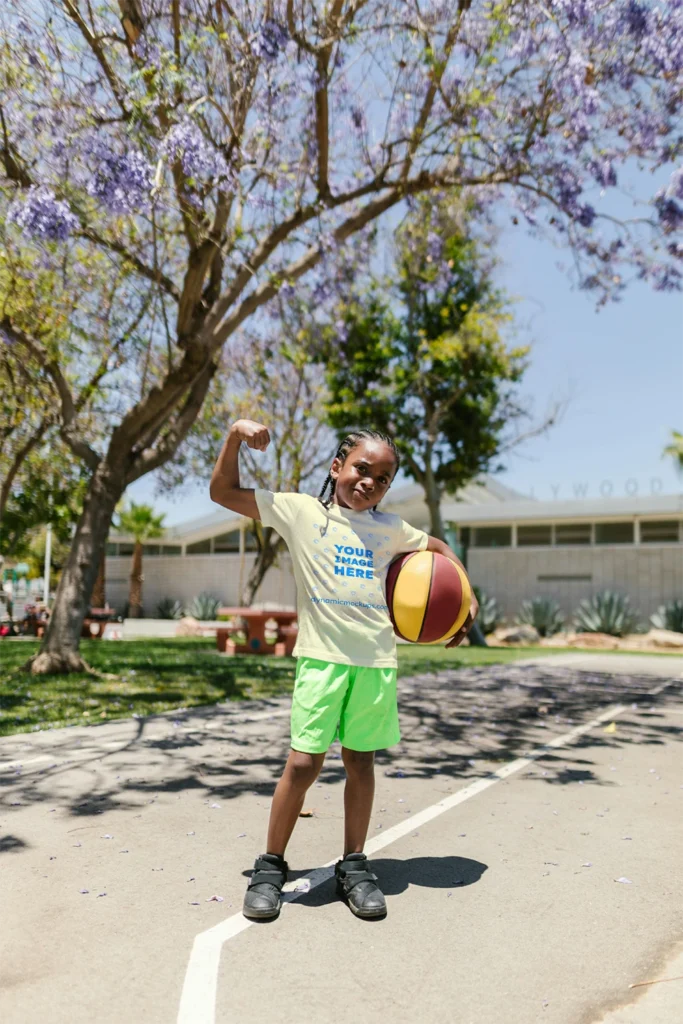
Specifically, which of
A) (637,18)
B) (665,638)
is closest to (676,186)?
(637,18)

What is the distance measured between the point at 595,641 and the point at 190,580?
21.6 meters

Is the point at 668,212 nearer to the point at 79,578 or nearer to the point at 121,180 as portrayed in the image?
the point at 121,180

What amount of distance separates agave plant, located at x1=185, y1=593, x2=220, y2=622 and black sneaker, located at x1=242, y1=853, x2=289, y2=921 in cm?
3247

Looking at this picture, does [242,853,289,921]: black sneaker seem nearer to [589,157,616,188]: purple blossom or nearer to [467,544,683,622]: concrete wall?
[589,157,616,188]: purple blossom

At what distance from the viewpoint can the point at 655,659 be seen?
1928cm

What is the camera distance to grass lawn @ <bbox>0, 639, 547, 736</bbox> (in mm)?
8398

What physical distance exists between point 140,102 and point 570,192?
19.5ft

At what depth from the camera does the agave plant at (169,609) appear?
40031mm

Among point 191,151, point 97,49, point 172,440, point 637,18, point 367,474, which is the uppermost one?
point 637,18

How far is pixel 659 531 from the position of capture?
2853cm

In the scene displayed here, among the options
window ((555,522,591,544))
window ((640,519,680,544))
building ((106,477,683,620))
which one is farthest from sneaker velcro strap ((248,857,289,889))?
window ((555,522,591,544))

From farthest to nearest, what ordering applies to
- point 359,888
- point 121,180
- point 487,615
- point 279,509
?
point 487,615 < point 121,180 < point 279,509 < point 359,888

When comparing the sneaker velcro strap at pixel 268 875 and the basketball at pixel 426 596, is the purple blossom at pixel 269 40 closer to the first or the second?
the basketball at pixel 426 596

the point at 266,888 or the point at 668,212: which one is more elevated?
the point at 668,212
